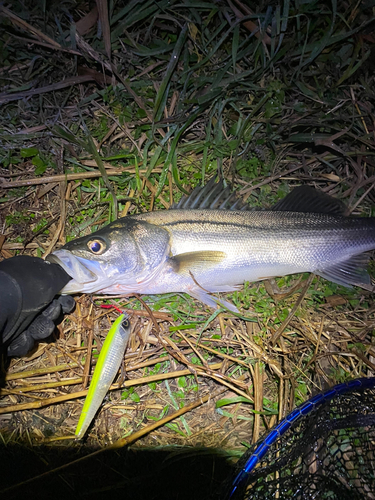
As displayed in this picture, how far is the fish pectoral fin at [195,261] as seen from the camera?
262 cm

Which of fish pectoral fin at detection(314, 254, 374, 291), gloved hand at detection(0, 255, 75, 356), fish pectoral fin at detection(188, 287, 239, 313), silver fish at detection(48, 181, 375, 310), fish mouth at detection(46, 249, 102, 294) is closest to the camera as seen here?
gloved hand at detection(0, 255, 75, 356)

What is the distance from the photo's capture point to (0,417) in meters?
2.83

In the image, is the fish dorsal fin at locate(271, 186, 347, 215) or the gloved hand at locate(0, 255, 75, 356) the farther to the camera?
the fish dorsal fin at locate(271, 186, 347, 215)

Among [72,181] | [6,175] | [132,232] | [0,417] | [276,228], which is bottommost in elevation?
[0,417]

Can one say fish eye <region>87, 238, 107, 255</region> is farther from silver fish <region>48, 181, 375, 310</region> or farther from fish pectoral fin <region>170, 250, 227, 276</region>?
fish pectoral fin <region>170, 250, 227, 276</region>

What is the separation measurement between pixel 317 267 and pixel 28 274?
2425 mm

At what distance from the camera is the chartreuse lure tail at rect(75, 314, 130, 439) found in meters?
2.45

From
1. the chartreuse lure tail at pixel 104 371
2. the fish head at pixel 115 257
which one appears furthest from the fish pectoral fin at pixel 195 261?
the chartreuse lure tail at pixel 104 371

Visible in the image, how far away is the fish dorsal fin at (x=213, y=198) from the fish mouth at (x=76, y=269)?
99 centimetres

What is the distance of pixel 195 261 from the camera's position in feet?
8.60

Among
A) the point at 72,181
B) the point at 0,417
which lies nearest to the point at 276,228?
the point at 72,181

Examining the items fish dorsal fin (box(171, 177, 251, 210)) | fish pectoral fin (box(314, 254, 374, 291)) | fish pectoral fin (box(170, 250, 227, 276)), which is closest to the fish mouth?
fish pectoral fin (box(170, 250, 227, 276))

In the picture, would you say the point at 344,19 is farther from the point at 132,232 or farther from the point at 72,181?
the point at 72,181

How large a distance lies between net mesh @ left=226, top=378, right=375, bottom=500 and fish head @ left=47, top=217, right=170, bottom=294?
1.58 meters
